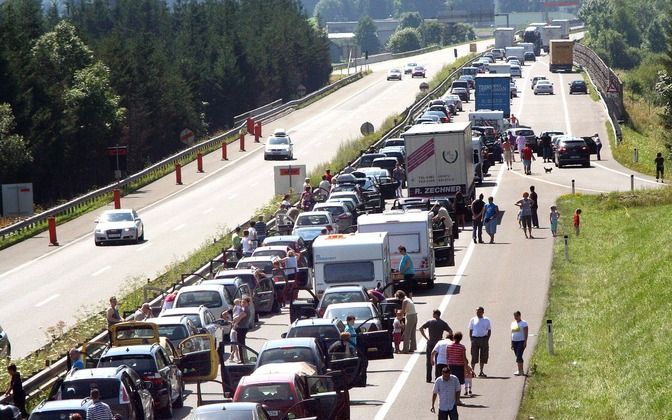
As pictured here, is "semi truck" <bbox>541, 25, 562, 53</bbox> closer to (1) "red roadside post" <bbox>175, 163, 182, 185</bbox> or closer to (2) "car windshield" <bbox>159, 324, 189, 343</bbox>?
(1) "red roadside post" <bbox>175, 163, 182, 185</bbox>

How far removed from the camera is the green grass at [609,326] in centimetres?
2609

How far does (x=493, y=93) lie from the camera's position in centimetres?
9694

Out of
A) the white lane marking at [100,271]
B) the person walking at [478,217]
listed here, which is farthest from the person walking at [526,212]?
the white lane marking at [100,271]

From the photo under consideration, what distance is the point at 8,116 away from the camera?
7344 cm

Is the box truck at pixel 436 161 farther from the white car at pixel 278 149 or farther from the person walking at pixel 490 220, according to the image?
the white car at pixel 278 149

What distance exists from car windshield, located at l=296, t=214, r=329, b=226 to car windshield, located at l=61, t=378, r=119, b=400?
2569cm

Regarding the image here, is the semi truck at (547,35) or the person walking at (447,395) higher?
the person walking at (447,395)

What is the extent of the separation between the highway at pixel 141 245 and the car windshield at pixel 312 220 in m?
4.24

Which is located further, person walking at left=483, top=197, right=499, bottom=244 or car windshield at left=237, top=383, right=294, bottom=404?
person walking at left=483, top=197, right=499, bottom=244

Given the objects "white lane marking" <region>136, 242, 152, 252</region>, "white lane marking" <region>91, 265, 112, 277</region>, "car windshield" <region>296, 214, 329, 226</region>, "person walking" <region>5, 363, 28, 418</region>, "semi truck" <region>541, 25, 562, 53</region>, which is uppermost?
"person walking" <region>5, 363, 28, 418</region>

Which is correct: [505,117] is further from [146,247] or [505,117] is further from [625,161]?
[146,247]

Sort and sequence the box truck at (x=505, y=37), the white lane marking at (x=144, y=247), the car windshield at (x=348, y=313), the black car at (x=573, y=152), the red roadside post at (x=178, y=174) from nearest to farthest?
the car windshield at (x=348, y=313) < the white lane marking at (x=144, y=247) < the black car at (x=573, y=152) < the red roadside post at (x=178, y=174) < the box truck at (x=505, y=37)

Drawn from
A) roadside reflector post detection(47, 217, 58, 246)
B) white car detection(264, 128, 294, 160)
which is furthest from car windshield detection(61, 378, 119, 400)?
white car detection(264, 128, 294, 160)

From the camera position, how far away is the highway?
42.6 m
